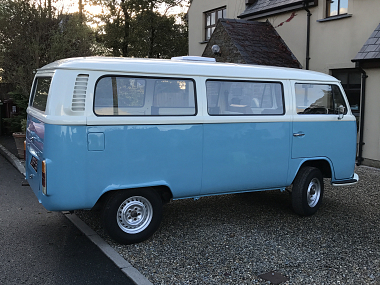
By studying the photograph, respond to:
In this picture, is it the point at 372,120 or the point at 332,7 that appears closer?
the point at 372,120

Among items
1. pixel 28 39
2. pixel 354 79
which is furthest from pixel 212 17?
pixel 28 39

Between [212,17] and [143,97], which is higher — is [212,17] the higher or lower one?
the higher one

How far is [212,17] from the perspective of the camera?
57.5ft

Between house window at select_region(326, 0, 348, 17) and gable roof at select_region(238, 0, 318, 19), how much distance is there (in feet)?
1.28

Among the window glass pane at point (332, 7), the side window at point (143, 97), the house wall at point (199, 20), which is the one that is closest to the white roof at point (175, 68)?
the side window at point (143, 97)

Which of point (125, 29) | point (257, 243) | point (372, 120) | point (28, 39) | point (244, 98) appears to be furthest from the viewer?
point (125, 29)

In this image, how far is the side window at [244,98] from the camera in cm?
550

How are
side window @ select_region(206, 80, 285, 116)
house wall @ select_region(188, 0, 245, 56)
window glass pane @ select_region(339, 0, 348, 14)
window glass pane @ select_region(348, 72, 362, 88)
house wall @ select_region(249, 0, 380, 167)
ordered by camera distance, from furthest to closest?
house wall @ select_region(188, 0, 245, 56) < window glass pane @ select_region(339, 0, 348, 14) < window glass pane @ select_region(348, 72, 362, 88) < house wall @ select_region(249, 0, 380, 167) < side window @ select_region(206, 80, 285, 116)

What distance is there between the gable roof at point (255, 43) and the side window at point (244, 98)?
599 cm

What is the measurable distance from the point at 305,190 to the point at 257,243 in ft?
4.75

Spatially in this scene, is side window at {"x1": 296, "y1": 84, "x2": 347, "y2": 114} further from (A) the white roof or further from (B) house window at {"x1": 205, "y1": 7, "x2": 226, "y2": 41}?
(B) house window at {"x1": 205, "y1": 7, "x2": 226, "y2": 41}

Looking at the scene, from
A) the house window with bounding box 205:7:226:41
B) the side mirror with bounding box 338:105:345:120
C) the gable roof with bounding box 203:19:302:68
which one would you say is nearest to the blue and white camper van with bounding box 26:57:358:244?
the side mirror with bounding box 338:105:345:120

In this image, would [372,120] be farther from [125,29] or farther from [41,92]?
[125,29]

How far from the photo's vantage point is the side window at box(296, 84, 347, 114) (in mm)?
6258
